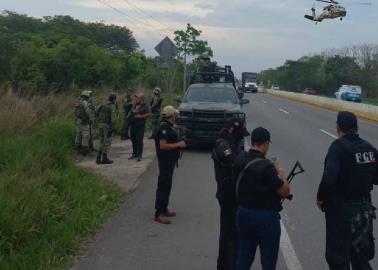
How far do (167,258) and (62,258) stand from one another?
3.66 ft

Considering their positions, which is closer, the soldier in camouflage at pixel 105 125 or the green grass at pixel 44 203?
the green grass at pixel 44 203

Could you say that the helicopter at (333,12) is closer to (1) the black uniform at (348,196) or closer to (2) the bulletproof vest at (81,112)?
(2) the bulletproof vest at (81,112)

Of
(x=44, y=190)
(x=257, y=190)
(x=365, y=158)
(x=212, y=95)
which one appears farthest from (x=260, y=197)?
(x=212, y=95)

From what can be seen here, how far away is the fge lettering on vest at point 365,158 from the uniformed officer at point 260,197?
690 mm

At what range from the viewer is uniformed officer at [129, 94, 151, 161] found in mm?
13375

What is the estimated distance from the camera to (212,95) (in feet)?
55.1

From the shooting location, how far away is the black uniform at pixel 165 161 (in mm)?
7684

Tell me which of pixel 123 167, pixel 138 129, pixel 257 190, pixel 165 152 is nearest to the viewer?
pixel 257 190

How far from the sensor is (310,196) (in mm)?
9664

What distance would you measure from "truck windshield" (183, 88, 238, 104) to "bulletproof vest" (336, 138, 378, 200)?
11614mm

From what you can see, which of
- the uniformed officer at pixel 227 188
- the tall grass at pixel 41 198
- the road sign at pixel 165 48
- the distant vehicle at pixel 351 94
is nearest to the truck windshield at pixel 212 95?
the tall grass at pixel 41 198

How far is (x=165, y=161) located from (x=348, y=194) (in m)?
3.48

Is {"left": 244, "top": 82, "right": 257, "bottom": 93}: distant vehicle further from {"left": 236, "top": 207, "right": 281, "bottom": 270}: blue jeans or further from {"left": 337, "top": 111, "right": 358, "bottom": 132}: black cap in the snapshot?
{"left": 236, "top": 207, "right": 281, "bottom": 270}: blue jeans

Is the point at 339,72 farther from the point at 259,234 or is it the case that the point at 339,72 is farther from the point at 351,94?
the point at 259,234
